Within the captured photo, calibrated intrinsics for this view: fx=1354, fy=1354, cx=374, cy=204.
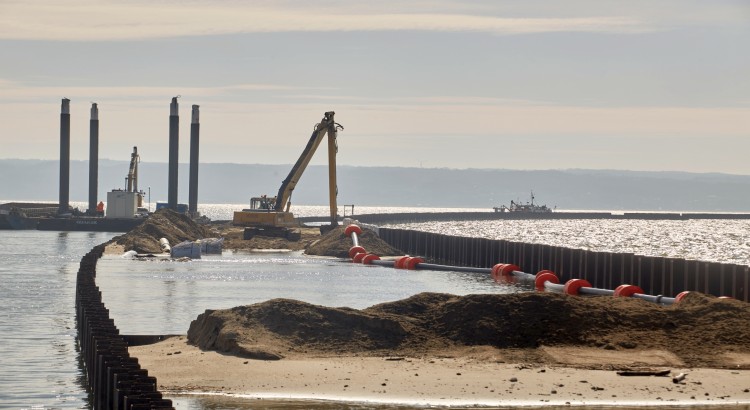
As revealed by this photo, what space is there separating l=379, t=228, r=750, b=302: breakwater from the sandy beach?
13199mm

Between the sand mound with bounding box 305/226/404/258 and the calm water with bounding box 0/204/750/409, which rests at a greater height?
the sand mound with bounding box 305/226/404/258

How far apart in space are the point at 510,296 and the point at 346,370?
19.7 feet

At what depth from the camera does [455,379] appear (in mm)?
25156

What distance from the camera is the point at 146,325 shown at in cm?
3784

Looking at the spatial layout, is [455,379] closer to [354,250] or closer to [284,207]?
[354,250]

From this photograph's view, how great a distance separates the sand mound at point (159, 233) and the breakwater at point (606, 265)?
17549mm

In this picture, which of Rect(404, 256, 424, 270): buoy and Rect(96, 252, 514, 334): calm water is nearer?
Rect(96, 252, 514, 334): calm water

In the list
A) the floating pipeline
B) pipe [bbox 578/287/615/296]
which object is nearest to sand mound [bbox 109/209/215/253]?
the floating pipeline

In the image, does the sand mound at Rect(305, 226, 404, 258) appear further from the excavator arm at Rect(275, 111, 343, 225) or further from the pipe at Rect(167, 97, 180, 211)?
the pipe at Rect(167, 97, 180, 211)

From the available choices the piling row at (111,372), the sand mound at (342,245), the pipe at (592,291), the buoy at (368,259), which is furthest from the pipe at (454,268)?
the piling row at (111,372)

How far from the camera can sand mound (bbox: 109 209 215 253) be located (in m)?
83.3

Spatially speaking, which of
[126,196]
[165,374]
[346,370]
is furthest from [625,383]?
[126,196]

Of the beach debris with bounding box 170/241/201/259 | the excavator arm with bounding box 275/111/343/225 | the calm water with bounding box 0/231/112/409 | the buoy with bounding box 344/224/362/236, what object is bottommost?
the calm water with bounding box 0/231/112/409

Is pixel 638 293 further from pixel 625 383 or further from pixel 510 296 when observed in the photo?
pixel 625 383
